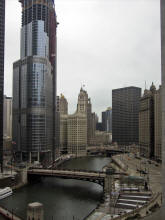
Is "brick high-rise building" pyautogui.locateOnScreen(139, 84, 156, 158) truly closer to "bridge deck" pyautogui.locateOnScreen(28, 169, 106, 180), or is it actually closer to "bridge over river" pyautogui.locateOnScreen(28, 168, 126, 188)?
"bridge over river" pyautogui.locateOnScreen(28, 168, 126, 188)

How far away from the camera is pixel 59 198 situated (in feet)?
245

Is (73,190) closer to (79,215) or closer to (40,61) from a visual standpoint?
(79,215)

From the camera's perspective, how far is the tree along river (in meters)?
61.2

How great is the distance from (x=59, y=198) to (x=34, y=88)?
81129 mm

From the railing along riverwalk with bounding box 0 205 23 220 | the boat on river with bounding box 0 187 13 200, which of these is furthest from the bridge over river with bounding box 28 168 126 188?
the railing along riverwalk with bounding box 0 205 23 220

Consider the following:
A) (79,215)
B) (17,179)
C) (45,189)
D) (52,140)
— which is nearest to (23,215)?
(79,215)

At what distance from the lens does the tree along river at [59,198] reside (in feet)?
201

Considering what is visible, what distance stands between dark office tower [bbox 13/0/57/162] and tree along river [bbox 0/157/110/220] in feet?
138

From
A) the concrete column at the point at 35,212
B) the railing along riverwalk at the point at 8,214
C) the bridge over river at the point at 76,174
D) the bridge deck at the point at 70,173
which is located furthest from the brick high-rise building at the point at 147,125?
the concrete column at the point at 35,212

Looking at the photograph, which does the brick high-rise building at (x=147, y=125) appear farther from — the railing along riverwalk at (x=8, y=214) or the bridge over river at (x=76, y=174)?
the railing along riverwalk at (x=8, y=214)

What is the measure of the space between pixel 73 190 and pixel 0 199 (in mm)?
25834

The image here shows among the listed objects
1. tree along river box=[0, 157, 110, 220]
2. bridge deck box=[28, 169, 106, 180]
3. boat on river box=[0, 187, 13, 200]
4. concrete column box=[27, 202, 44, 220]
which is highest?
concrete column box=[27, 202, 44, 220]

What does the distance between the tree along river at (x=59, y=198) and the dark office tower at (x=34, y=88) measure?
42.1 metres

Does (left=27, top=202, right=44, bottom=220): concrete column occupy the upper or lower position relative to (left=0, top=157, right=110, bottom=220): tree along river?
upper
